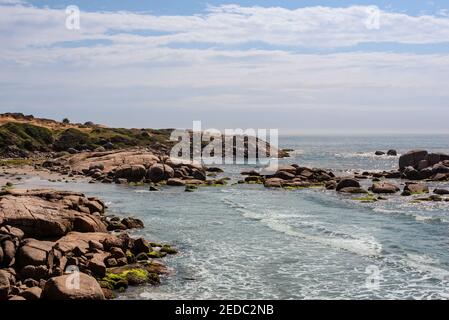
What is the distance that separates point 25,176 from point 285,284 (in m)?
55.1

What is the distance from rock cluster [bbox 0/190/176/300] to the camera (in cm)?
1967

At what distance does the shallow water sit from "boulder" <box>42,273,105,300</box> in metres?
2.06

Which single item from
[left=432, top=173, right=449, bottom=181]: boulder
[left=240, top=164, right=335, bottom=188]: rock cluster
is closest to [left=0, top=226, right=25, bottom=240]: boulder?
[left=240, top=164, right=335, bottom=188]: rock cluster

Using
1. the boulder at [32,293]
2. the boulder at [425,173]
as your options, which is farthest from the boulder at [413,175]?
the boulder at [32,293]

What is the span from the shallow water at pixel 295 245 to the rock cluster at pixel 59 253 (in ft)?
6.14

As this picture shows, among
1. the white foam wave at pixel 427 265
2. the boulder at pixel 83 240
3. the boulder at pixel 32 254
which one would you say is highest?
the boulder at pixel 32 254

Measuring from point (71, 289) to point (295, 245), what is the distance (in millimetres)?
15840

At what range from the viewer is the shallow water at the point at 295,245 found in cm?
2305

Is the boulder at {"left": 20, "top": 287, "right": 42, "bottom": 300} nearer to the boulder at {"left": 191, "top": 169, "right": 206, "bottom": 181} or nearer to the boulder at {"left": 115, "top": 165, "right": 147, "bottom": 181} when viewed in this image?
the boulder at {"left": 115, "top": 165, "right": 147, "bottom": 181}

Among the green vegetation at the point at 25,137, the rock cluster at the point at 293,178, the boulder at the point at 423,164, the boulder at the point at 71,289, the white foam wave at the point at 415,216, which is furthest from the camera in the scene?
the green vegetation at the point at 25,137

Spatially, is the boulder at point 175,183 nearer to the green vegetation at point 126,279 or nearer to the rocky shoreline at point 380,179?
the rocky shoreline at point 380,179

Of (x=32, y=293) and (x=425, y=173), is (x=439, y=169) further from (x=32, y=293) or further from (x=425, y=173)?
(x=32, y=293)
